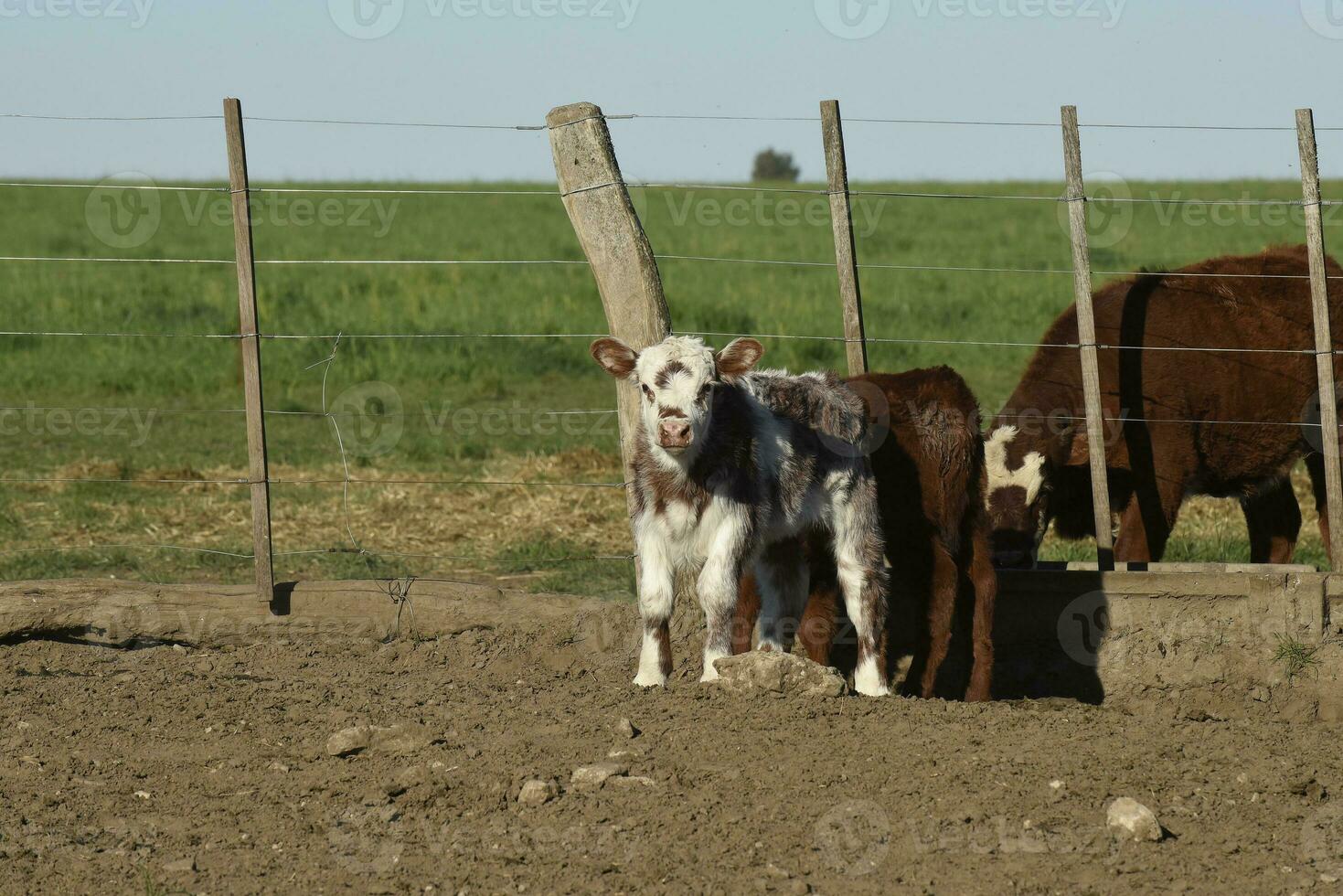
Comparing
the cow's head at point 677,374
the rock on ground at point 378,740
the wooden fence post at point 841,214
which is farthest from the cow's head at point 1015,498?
the rock on ground at point 378,740

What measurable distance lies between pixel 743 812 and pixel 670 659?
1622 mm

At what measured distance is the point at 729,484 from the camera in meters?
5.84

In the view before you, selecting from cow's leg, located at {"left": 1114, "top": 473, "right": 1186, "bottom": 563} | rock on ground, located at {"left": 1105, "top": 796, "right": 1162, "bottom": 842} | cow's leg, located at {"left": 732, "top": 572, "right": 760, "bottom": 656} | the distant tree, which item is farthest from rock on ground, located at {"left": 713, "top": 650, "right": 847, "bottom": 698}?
the distant tree

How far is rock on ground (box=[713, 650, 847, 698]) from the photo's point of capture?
543 centimetres

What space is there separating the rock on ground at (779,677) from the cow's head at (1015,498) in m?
2.15

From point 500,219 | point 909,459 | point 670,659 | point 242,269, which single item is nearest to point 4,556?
point 242,269

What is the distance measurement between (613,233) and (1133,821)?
11.7 ft

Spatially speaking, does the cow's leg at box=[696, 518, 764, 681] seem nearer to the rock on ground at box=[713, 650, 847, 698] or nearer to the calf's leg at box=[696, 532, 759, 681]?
the calf's leg at box=[696, 532, 759, 681]

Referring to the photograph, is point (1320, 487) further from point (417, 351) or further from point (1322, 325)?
point (417, 351)

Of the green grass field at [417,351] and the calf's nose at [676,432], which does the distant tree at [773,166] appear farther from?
the calf's nose at [676,432]

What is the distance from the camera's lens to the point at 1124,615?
6824mm

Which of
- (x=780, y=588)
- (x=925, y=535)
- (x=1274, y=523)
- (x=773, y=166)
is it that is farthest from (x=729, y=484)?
(x=773, y=166)

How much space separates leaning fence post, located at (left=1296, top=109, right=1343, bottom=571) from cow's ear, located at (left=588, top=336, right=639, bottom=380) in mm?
3437

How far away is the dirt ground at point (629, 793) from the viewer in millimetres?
4023
